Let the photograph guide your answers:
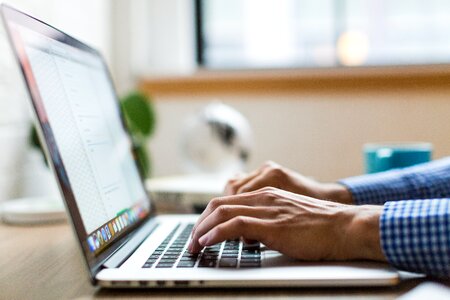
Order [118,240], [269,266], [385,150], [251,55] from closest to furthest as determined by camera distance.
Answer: [269,266]
[118,240]
[385,150]
[251,55]

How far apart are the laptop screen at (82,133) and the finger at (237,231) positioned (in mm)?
114

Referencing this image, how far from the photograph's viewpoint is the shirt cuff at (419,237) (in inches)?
22.5

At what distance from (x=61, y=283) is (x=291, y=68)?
1463 mm

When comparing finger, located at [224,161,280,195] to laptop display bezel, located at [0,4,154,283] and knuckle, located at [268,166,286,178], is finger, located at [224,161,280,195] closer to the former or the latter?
knuckle, located at [268,166,286,178]

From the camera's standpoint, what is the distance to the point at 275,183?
2.90 feet

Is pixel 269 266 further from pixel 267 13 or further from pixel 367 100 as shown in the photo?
pixel 267 13

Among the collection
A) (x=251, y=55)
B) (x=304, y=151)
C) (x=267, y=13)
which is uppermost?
(x=267, y=13)

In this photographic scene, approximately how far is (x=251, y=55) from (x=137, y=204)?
128 centimetres

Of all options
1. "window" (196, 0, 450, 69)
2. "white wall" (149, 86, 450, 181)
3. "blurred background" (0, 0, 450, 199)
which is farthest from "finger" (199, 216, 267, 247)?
"window" (196, 0, 450, 69)

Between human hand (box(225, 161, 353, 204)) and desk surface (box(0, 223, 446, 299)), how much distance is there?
25cm

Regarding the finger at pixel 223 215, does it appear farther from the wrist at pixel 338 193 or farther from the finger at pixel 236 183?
the wrist at pixel 338 193

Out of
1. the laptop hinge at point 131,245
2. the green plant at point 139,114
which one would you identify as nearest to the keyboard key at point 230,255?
the laptop hinge at point 131,245

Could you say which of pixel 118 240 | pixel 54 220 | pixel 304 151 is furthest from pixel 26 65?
pixel 304 151

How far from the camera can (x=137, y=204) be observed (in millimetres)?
916
